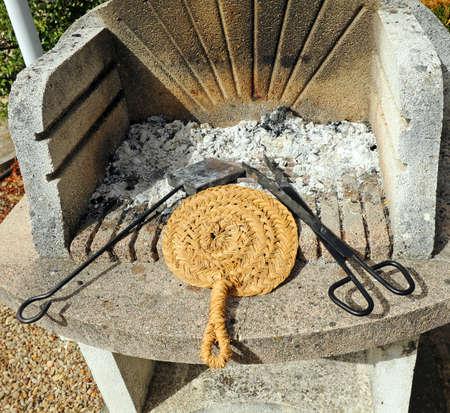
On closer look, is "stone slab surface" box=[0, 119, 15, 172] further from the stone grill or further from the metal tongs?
the metal tongs

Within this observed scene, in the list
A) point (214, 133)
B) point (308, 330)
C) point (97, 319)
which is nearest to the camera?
point (308, 330)

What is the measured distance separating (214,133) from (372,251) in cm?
124

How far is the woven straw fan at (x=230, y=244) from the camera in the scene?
1716 mm

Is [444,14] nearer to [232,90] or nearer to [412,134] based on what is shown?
[232,90]

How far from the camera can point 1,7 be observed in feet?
14.2

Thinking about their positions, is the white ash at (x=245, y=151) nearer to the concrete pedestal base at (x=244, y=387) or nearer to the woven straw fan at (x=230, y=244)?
the woven straw fan at (x=230, y=244)

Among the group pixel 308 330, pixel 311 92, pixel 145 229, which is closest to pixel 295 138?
pixel 311 92

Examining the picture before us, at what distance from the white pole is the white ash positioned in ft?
4.23

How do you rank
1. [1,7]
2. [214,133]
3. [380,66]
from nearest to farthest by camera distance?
[380,66], [214,133], [1,7]

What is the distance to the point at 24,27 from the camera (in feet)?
10.7

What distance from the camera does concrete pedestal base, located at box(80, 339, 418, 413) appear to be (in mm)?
2426

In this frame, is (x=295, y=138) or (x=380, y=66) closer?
(x=380, y=66)

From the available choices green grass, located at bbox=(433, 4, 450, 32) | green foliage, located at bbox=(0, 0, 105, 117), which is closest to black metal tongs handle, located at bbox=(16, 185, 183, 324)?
green foliage, located at bbox=(0, 0, 105, 117)

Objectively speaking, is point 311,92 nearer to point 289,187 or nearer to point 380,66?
point 380,66
